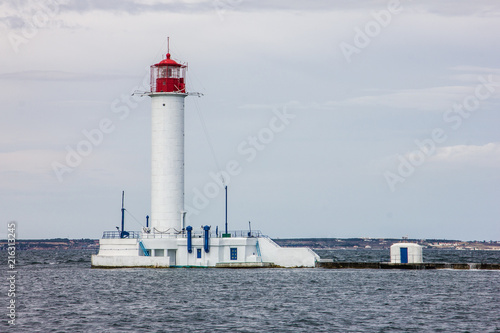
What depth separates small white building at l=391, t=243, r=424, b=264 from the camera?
198 feet

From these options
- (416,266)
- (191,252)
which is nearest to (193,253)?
(191,252)

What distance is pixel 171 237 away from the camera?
57844mm

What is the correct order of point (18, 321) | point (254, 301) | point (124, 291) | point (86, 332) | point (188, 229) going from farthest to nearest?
1. point (188, 229)
2. point (124, 291)
3. point (254, 301)
4. point (18, 321)
5. point (86, 332)

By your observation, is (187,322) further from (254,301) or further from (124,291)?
(124,291)

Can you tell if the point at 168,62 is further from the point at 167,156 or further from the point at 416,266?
the point at 416,266

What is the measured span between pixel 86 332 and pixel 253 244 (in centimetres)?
2813

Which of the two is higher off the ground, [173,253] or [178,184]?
[178,184]

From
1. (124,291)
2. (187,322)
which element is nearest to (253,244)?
(124,291)

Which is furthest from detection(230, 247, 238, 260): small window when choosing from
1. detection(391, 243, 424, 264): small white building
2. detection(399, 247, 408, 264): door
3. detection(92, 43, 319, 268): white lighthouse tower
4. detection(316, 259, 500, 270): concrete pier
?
detection(399, 247, 408, 264): door

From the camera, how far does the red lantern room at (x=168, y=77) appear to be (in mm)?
59812

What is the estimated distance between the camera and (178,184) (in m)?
58.3

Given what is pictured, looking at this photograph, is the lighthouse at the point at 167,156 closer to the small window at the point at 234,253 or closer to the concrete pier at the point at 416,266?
the small window at the point at 234,253

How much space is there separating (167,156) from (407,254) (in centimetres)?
2026

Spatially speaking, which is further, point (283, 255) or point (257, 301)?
point (283, 255)
